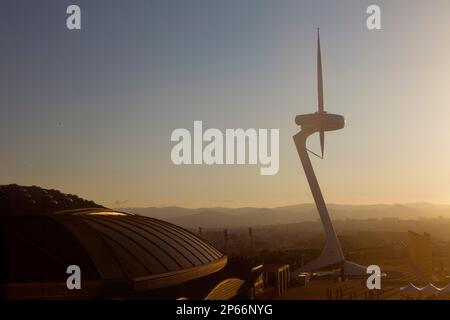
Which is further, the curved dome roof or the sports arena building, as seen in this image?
the curved dome roof

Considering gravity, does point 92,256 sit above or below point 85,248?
below

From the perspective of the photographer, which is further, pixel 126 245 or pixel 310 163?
pixel 310 163

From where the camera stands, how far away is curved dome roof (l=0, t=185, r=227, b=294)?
23.1 meters

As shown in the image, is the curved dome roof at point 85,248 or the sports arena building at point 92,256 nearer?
the sports arena building at point 92,256

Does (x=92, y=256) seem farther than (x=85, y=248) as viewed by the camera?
No

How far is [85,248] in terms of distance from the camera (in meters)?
24.7

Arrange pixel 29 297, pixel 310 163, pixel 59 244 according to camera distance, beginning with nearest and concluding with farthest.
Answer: pixel 29 297
pixel 59 244
pixel 310 163

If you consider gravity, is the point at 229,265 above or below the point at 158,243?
below

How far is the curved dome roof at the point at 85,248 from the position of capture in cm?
2306
